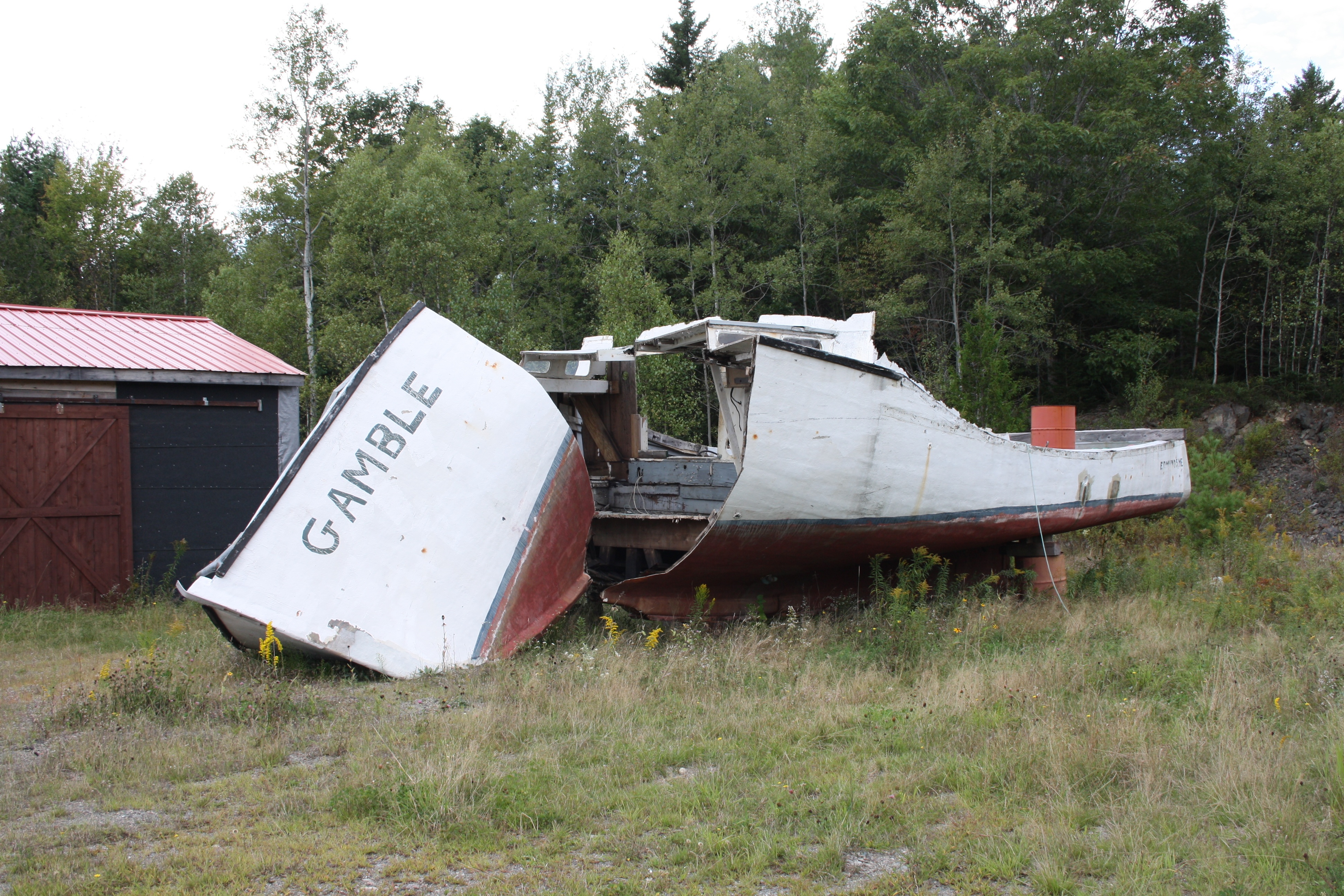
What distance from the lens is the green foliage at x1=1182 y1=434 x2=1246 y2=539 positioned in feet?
33.4

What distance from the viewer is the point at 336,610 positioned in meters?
5.40

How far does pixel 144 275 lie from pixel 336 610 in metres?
35.8

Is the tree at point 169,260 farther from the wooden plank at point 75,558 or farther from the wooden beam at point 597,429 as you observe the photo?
the wooden beam at point 597,429

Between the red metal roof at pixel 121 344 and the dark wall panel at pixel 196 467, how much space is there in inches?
10.6

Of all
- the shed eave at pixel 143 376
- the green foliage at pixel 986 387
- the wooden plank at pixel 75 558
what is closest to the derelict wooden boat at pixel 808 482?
the shed eave at pixel 143 376

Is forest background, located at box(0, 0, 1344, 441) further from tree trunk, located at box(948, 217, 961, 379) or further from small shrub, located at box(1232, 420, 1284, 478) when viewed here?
small shrub, located at box(1232, 420, 1284, 478)

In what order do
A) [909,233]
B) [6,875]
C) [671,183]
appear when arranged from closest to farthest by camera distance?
[6,875] < [909,233] < [671,183]

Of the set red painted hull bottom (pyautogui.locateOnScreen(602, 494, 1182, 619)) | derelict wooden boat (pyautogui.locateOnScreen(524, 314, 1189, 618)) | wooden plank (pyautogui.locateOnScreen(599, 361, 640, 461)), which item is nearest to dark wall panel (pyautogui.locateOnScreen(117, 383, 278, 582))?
derelict wooden boat (pyautogui.locateOnScreen(524, 314, 1189, 618))

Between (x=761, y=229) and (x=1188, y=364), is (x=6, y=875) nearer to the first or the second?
(x=761, y=229)

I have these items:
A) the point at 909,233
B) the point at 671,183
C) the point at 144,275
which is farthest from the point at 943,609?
the point at 144,275

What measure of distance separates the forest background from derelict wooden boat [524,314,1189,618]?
8376 mm

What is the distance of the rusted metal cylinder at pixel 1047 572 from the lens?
27.2ft

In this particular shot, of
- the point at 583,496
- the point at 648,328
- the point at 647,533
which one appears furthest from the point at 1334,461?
the point at 583,496

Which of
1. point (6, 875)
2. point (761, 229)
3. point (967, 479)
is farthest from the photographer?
point (761, 229)
